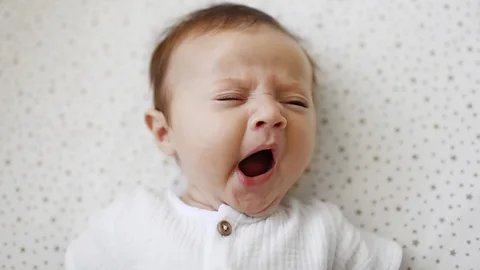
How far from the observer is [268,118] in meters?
0.86

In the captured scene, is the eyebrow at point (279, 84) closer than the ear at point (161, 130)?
Yes

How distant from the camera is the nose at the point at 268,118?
0.87 meters

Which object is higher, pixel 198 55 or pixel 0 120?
pixel 198 55

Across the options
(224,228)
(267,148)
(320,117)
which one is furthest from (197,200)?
(320,117)

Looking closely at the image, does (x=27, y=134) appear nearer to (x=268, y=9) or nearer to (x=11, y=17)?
(x=11, y=17)

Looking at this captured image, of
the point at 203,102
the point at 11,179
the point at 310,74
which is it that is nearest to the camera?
the point at 203,102

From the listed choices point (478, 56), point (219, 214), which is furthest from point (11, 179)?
point (478, 56)

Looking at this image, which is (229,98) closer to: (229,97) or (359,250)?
(229,97)

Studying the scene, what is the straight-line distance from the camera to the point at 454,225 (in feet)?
3.46

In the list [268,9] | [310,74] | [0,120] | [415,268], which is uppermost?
[268,9]

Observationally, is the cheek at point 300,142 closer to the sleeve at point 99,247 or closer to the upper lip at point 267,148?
the upper lip at point 267,148

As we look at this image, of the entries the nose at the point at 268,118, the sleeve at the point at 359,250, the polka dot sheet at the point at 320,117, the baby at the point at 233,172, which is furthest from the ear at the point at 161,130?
the sleeve at the point at 359,250

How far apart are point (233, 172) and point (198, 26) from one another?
0.29m

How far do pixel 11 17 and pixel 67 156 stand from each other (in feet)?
1.18
